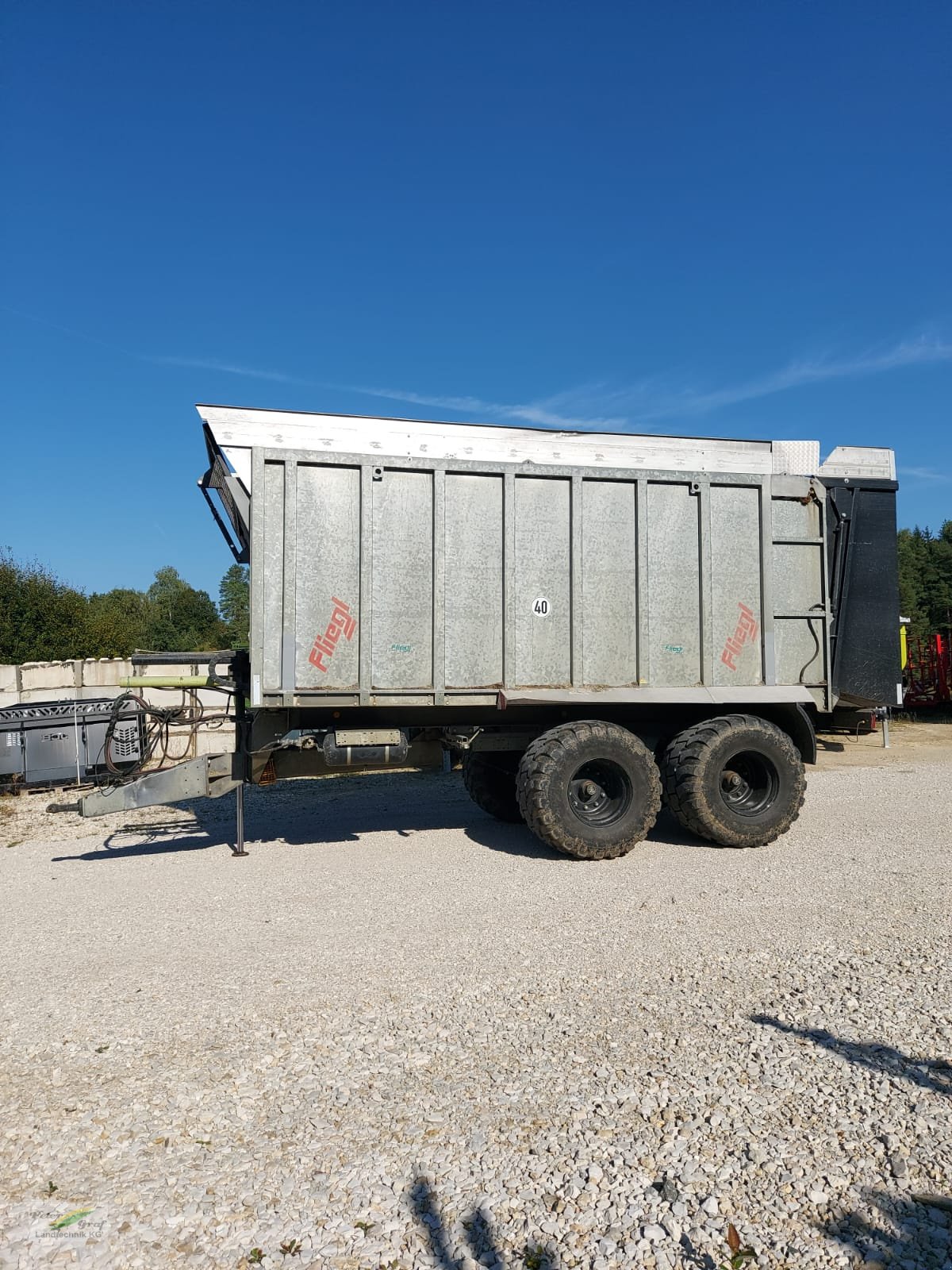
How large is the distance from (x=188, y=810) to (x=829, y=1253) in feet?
30.5

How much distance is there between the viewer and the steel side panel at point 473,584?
7172 mm

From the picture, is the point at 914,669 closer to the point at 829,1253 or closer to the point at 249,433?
the point at 249,433

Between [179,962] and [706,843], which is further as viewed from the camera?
[706,843]

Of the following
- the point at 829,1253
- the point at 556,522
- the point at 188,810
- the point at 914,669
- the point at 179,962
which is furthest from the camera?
the point at 914,669

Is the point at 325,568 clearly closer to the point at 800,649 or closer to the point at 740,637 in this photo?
the point at 740,637

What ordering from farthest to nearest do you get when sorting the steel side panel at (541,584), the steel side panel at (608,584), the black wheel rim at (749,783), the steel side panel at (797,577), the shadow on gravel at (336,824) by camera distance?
the shadow on gravel at (336,824), the steel side panel at (797,577), the black wheel rim at (749,783), the steel side panel at (608,584), the steel side panel at (541,584)

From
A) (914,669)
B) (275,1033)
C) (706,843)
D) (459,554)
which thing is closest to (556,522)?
(459,554)

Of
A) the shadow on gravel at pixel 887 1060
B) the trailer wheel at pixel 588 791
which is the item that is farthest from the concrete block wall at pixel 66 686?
the shadow on gravel at pixel 887 1060

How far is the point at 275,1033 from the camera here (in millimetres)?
3848

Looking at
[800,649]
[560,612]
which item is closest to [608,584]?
[560,612]

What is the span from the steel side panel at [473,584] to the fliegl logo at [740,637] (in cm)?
213

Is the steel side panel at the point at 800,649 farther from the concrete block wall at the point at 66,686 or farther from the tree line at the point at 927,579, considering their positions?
the tree line at the point at 927,579

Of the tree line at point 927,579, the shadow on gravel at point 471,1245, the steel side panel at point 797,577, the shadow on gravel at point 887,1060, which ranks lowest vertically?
the shadow on gravel at point 471,1245

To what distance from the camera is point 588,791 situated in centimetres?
738
